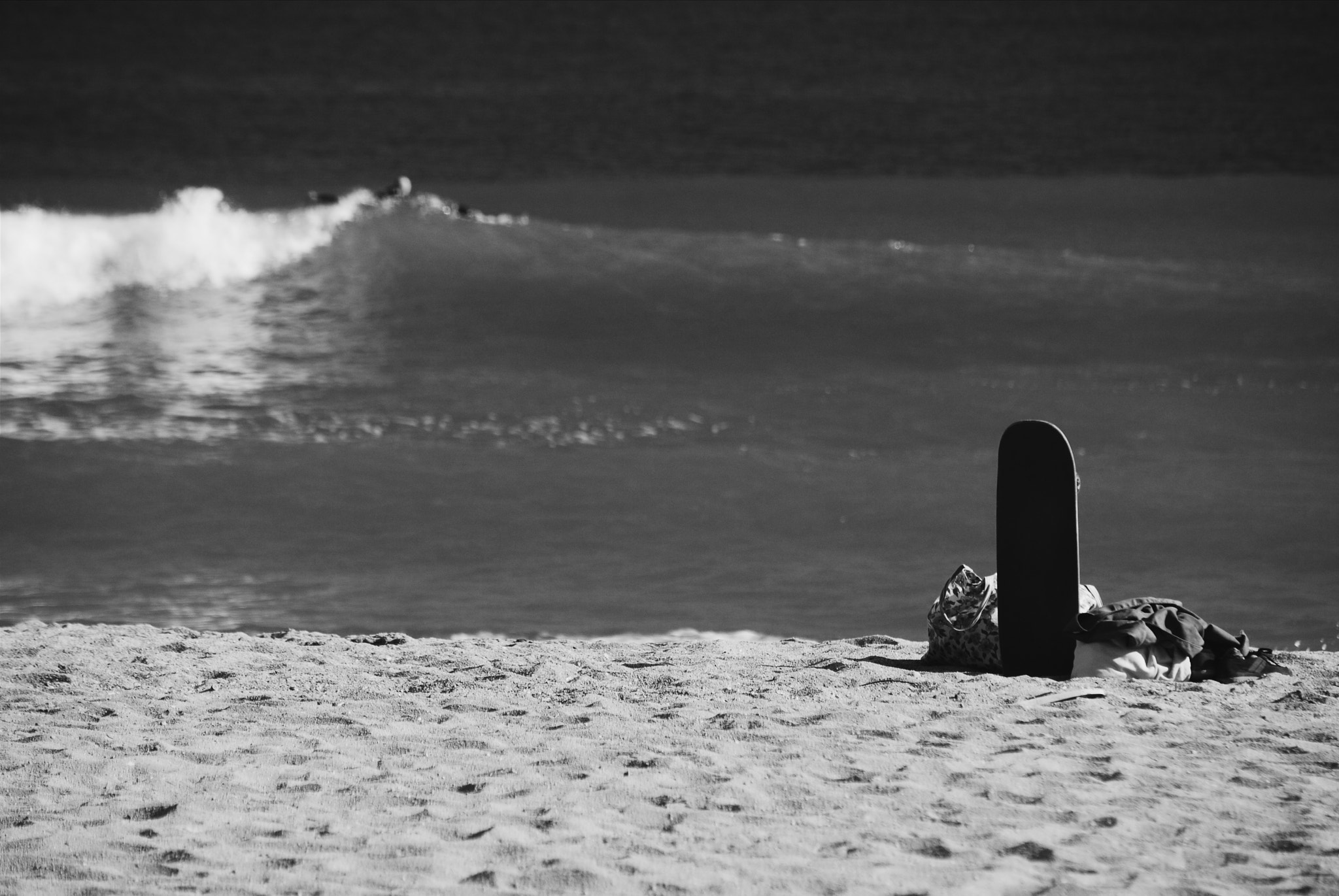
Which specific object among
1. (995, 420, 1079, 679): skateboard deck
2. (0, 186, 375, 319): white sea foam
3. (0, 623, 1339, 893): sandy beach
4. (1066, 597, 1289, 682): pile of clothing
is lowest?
(0, 623, 1339, 893): sandy beach

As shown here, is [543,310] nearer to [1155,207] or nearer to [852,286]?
[852,286]

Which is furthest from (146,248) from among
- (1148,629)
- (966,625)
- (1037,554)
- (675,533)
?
(1148,629)

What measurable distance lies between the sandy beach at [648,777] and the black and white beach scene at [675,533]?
2 centimetres

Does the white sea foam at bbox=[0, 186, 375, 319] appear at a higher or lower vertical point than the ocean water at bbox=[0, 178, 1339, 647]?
higher

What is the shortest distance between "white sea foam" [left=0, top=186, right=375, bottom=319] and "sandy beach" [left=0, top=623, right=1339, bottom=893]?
1122 centimetres

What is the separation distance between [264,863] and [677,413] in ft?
24.4

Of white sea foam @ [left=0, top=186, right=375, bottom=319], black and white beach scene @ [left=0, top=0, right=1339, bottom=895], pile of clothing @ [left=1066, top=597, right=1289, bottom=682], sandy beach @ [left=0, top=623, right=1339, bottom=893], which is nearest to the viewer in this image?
sandy beach @ [left=0, top=623, right=1339, bottom=893]

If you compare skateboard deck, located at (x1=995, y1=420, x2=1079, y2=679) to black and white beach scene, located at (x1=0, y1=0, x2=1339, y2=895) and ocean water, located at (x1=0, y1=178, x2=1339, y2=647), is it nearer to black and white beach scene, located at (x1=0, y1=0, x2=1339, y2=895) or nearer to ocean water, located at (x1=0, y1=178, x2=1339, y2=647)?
black and white beach scene, located at (x1=0, y1=0, x2=1339, y2=895)

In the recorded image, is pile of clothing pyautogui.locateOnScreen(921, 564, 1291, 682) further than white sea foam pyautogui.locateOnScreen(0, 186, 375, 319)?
No

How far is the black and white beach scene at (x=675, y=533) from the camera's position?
300cm

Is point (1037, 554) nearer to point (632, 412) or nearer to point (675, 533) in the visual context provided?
point (675, 533)

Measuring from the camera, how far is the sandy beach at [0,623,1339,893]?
2.74 metres

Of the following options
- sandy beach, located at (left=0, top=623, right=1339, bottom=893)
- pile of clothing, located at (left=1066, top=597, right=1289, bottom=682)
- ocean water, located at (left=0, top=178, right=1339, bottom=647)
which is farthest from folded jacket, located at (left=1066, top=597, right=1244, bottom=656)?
ocean water, located at (left=0, top=178, right=1339, bottom=647)

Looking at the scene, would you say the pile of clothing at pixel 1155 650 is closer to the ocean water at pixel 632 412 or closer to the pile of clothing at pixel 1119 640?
the pile of clothing at pixel 1119 640
